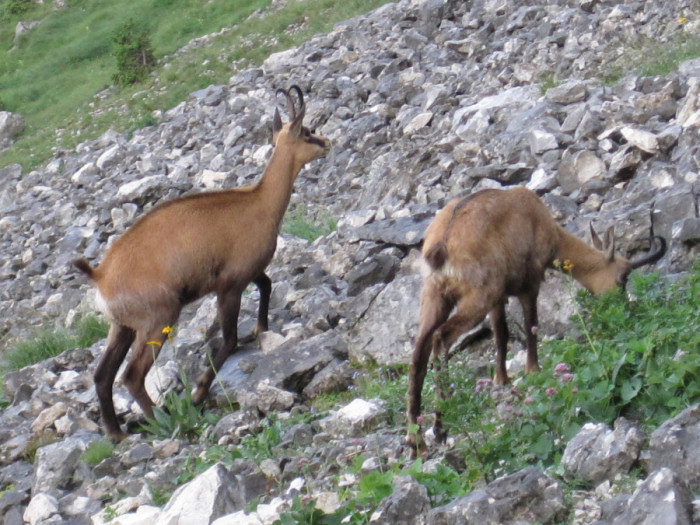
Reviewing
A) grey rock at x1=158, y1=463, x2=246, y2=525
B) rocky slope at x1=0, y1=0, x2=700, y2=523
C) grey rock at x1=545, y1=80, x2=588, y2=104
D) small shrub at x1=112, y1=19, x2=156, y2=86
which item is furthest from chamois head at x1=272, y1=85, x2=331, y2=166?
small shrub at x1=112, y1=19, x2=156, y2=86

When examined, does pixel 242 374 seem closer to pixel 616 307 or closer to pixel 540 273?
pixel 540 273

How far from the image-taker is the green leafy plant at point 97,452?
7.76 meters

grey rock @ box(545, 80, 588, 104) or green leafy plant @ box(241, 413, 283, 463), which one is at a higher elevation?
green leafy plant @ box(241, 413, 283, 463)

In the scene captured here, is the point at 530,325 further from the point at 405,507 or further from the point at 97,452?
the point at 97,452

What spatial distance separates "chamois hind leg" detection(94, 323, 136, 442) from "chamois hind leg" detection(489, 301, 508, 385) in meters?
3.10

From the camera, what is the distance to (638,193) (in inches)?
359

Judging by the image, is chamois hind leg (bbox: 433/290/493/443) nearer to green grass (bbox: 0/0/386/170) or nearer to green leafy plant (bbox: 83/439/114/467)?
green leafy plant (bbox: 83/439/114/467)

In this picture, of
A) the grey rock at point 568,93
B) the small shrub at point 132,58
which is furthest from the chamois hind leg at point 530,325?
the small shrub at point 132,58

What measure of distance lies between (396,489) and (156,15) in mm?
28659

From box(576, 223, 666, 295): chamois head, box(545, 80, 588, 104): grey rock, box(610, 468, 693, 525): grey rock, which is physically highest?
box(610, 468, 693, 525): grey rock

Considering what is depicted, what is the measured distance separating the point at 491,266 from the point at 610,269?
144cm

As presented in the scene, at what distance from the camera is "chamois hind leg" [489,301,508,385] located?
717 centimetres

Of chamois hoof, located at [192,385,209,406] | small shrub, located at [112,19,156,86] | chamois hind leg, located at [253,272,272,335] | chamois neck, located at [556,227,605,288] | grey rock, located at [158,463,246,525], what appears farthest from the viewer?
small shrub, located at [112,19,156,86]

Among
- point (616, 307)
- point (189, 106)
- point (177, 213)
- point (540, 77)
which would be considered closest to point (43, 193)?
point (189, 106)
